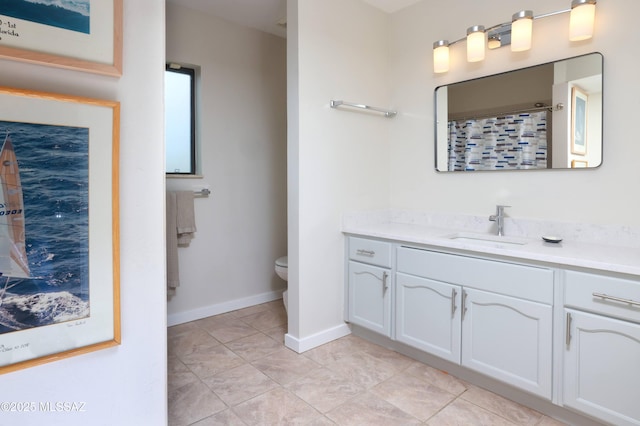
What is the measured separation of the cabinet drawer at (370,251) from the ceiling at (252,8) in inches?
67.0

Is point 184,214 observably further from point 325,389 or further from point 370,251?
point 325,389

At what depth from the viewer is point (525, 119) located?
7.29 ft

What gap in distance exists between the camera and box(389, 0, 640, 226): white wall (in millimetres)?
1905

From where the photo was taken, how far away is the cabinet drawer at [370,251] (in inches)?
93.8

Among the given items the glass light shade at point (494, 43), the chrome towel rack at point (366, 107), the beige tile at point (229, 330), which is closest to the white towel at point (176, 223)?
the beige tile at point (229, 330)

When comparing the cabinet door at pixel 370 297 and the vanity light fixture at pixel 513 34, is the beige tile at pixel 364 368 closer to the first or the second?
the cabinet door at pixel 370 297

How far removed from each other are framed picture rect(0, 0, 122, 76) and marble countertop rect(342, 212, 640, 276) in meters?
1.71

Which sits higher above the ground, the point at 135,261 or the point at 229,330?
the point at 135,261

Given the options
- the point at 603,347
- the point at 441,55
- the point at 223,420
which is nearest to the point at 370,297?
the point at 223,420

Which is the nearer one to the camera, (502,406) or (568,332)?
(568,332)

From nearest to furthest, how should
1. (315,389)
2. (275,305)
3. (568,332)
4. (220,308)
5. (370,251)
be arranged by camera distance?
(568,332) → (315,389) → (370,251) → (220,308) → (275,305)

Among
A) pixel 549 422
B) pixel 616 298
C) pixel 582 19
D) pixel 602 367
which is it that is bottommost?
pixel 549 422

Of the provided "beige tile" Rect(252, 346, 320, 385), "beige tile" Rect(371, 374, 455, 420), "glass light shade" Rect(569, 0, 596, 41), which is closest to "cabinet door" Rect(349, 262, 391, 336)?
"beige tile" Rect(371, 374, 455, 420)

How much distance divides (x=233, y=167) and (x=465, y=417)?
2.38m
